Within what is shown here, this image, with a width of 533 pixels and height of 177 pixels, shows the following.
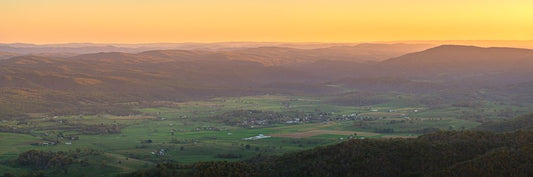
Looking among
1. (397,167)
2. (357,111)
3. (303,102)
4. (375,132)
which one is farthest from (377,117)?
(397,167)

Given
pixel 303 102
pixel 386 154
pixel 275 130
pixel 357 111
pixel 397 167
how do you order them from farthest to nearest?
1. pixel 303 102
2. pixel 357 111
3. pixel 275 130
4. pixel 386 154
5. pixel 397 167

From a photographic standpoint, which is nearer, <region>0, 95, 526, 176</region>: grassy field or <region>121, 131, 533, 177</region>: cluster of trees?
<region>121, 131, 533, 177</region>: cluster of trees

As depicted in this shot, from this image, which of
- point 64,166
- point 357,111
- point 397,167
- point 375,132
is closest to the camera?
point 397,167

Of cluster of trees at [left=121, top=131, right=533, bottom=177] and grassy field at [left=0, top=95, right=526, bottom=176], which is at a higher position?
cluster of trees at [left=121, top=131, right=533, bottom=177]

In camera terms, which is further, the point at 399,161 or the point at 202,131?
the point at 202,131

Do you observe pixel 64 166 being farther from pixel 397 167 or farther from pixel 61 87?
pixel 61 87

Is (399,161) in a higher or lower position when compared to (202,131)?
higher
